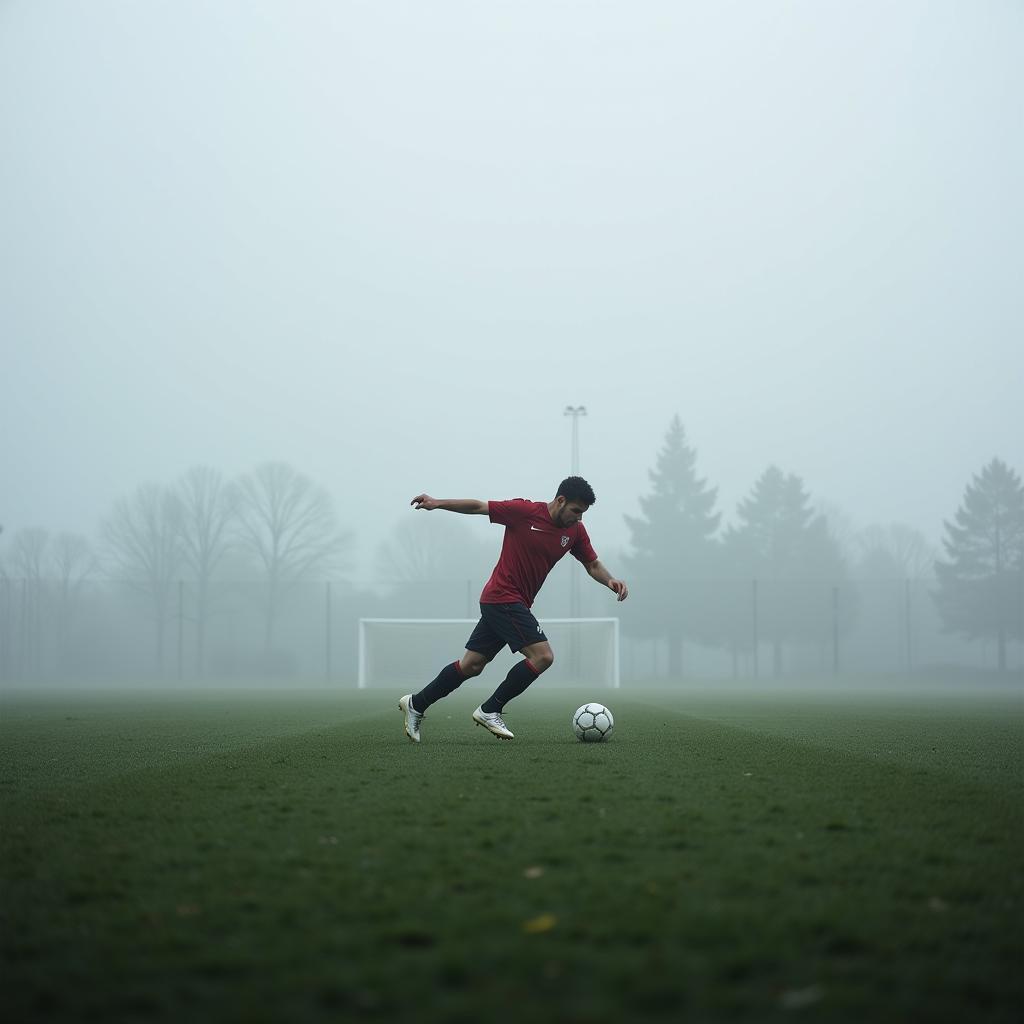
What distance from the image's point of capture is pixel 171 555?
53.1 meters

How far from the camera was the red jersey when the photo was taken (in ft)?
28.4

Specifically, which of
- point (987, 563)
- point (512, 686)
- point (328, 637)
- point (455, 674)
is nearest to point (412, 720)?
point (455, 674)

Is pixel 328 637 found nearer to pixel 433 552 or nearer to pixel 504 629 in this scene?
pixel 433 552

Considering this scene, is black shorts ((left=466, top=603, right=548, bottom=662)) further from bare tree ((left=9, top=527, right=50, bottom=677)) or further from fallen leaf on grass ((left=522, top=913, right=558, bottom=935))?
bare tree ((left=9, top=527, right=50, bottom=677))

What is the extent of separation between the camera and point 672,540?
205ft

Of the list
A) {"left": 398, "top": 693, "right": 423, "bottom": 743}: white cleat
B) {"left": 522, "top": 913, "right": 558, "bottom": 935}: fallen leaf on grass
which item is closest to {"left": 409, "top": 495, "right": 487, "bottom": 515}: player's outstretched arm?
{"left": 398, "top": 693, "right": 423, "bottom": 743}: white cleat

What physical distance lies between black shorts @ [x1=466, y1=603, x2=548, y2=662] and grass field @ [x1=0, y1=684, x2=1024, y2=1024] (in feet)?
5.42

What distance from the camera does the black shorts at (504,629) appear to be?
8.58m

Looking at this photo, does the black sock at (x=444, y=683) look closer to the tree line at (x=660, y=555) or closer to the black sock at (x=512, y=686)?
the black sock at (x=512, y=686)

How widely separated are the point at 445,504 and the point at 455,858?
4476 mm

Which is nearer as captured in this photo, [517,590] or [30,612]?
[517,590]

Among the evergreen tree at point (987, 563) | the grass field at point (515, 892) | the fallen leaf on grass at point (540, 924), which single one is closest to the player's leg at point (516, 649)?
the grass field at point (515, 892)

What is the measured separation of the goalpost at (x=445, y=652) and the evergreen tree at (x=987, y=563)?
16.9 m

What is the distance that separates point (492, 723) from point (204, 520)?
48522mm
